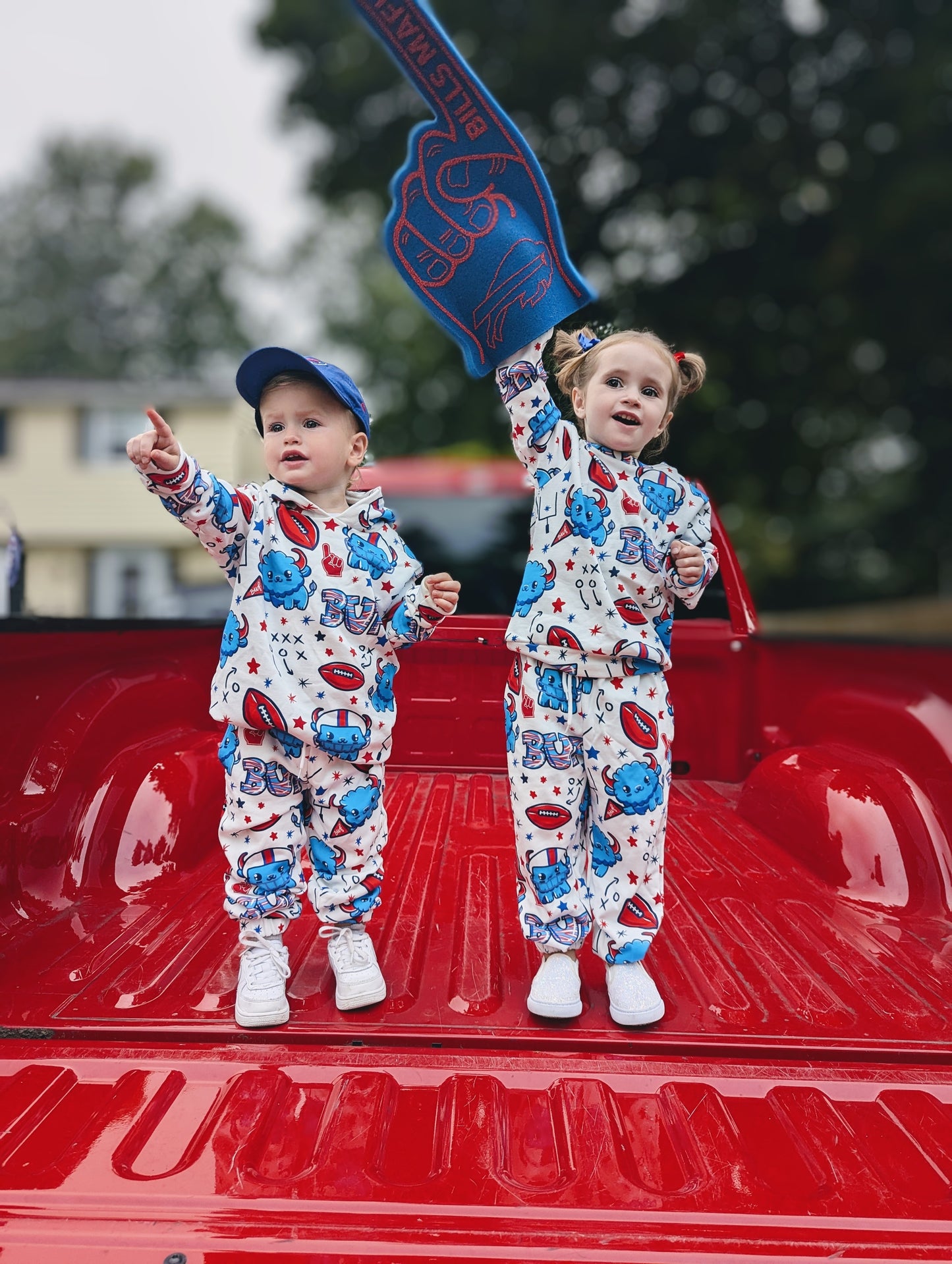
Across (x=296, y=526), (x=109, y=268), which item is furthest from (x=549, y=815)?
(x=109, y=268)

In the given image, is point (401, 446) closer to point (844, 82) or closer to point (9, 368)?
point (844, 82)

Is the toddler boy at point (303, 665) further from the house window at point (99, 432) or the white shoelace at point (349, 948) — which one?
the house window at point (99, 432)

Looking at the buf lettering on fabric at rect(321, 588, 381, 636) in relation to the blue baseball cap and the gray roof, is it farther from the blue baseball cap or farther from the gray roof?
the gray roof

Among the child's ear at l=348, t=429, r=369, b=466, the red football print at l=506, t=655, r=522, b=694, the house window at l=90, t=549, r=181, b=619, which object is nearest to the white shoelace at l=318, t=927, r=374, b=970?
the red football print at l=506, t=655, r=522, b=694

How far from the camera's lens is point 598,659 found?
165cm

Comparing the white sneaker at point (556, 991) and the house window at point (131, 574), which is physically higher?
the house window at point (131, 574)

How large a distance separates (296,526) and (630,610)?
606 millimetres

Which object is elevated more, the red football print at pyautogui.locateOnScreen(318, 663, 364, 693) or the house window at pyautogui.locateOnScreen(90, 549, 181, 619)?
the house window at pyautogui.locateOnScreen(90, 549, 181, 619)

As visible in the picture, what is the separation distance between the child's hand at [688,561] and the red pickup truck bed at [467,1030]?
753 millimetres

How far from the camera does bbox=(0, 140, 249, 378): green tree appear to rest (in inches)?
1380

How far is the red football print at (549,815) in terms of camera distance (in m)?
1.68

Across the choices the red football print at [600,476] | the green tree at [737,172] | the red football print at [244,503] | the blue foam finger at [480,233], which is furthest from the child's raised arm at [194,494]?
the green tree at [737,172]

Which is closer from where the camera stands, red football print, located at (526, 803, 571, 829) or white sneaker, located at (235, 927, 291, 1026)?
white sneaker, located at (235, 927, 291, 1026)

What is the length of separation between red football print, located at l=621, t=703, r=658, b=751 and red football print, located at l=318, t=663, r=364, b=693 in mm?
469
